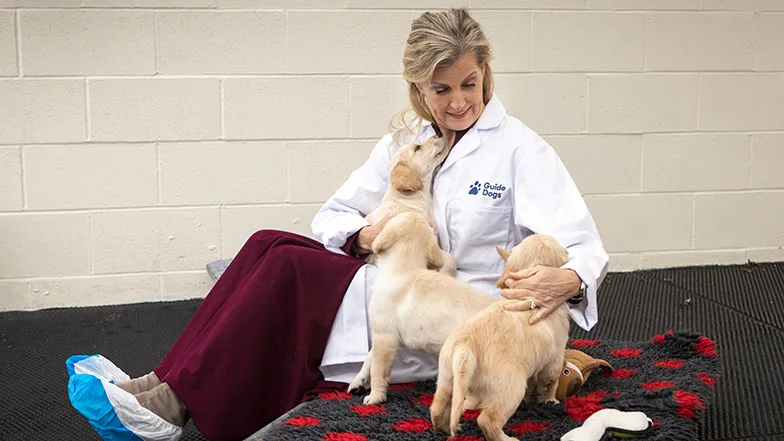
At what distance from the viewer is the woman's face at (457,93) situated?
97.5 inches

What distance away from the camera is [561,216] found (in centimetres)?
236

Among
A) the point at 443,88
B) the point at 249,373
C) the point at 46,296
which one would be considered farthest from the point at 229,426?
the point at 46,296

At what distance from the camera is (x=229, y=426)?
92.6 inches

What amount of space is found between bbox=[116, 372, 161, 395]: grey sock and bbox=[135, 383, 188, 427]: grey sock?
0.19 ft

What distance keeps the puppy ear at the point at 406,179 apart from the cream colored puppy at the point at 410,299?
190mm

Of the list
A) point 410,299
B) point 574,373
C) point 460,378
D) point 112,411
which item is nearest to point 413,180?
point 410,299

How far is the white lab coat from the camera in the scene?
2.37m

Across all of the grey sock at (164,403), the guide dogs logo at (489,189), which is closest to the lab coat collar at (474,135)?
the guide dogs logo at (489,189)

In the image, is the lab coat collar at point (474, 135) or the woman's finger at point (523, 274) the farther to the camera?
the lab coat collar at point (474, 135)

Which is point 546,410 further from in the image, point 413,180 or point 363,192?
point 363,192

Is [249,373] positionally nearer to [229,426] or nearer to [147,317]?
[229,426]

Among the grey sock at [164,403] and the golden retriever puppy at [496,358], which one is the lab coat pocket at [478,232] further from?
the grey sock at [164,403]

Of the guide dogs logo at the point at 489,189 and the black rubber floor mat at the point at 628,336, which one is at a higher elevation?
the guide dogs logo at the point at 489,189

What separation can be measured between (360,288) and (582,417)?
683 mm
